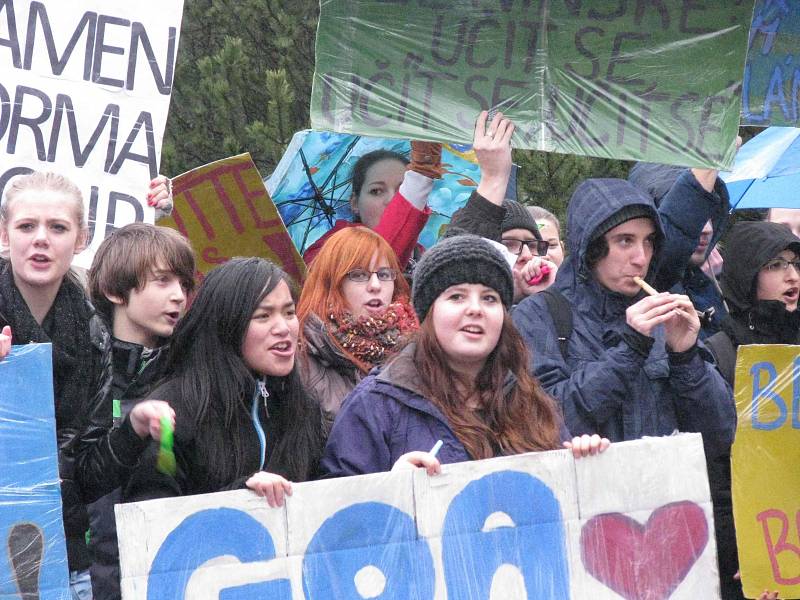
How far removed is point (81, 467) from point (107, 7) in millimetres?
1990

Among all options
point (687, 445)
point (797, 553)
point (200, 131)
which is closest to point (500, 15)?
point (687, 445)

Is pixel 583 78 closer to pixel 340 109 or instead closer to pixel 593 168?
pixel 340 109

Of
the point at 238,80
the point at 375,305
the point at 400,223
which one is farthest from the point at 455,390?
the point at 238,80

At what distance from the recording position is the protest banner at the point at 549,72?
4.41 m

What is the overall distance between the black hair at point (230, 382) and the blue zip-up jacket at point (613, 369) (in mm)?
811

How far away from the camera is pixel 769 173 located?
6066 millimetres

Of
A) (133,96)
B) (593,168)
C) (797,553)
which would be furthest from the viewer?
(593,168)

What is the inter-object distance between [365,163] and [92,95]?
1.37 metres

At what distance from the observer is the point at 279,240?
5.50m

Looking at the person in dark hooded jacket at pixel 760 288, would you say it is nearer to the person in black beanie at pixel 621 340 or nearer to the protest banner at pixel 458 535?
the person in black beanie at pixel 621 340

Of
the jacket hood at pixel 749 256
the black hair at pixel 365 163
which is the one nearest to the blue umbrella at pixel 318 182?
the black hair at pixel 365 163

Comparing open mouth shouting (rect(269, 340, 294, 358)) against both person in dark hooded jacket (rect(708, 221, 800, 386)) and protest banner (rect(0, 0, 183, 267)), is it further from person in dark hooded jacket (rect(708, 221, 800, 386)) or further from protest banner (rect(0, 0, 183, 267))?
person in dark hooded jacket (rect(708, 221, 800, 386))

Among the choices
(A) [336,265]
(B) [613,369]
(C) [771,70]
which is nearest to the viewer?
(B) [613,369]

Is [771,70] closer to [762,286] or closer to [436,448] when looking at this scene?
[762,286]
